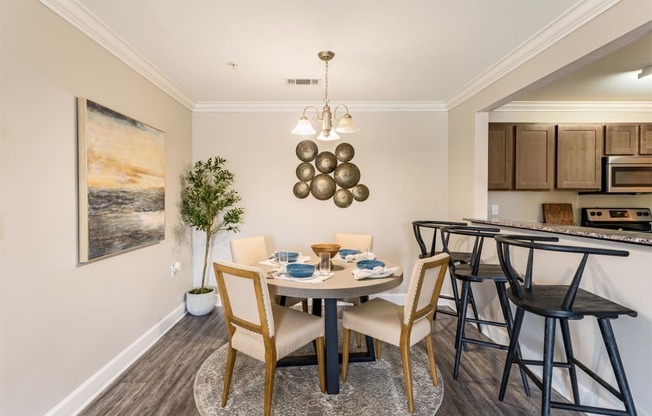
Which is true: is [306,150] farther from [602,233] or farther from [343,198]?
[602,233]

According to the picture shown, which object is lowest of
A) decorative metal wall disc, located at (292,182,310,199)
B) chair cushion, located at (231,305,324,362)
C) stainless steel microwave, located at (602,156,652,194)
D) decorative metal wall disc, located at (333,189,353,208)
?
chair cushion, located at (231,305,324,362)

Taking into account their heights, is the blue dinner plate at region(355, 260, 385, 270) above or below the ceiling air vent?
below

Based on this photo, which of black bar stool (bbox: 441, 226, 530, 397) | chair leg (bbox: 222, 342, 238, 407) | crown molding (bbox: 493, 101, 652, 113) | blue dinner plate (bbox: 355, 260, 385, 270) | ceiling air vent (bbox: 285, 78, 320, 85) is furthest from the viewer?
crown molding (bbox: 493, 101, 652, 113)

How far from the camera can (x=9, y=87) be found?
150 cm

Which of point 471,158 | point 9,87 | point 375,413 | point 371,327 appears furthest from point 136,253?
point 471,158

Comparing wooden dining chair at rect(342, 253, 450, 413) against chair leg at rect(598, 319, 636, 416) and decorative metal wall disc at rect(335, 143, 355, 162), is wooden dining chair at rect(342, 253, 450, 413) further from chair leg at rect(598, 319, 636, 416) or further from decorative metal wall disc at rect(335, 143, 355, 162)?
decorative metal wall disc at rect(335, 143, 355, 162)

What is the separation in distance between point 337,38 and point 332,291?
176 centimetres

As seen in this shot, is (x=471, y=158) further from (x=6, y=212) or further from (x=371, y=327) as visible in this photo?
(x=6, y=212)

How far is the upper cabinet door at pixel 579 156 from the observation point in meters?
3.51

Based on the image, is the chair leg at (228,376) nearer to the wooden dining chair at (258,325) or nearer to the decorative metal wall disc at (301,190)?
the wooden dining chair at (258,325)

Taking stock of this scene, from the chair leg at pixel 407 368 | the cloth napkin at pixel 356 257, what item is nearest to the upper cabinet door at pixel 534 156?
the cloth napkin at pixel 356 257

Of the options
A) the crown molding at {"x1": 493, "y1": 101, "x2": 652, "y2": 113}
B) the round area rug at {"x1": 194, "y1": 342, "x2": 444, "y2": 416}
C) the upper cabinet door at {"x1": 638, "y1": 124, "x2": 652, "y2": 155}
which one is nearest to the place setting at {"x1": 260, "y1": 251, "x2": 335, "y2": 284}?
the round area rug at {"x1": 194, "y1": 342, "x2": 444, "y2": 416}

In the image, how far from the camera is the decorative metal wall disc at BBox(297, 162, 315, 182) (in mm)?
3768

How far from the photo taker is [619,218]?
3750mm
